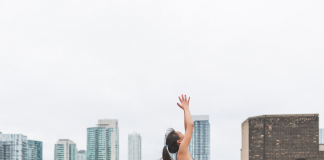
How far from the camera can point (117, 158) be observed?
503 ft

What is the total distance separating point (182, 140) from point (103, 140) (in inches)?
6399

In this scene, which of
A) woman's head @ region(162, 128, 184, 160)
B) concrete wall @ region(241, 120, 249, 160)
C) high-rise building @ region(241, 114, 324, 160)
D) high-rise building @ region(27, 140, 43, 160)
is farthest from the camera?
high-rise building @ region(27, 140, 43, 160)

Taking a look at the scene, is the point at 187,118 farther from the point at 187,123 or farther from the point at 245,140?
the point at 245,140

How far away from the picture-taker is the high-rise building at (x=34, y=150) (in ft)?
428

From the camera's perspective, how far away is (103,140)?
160750 mm

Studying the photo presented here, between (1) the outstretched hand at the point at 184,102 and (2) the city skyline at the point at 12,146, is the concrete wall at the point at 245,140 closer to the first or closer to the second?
(1) the outstretched hand at the point at 184,102

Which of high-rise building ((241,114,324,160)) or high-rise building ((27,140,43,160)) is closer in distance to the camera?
high-rise building ((241,114,324,160))

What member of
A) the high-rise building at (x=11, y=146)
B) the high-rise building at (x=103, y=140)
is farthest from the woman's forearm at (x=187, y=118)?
the high-rise building at (x=103, y=140)

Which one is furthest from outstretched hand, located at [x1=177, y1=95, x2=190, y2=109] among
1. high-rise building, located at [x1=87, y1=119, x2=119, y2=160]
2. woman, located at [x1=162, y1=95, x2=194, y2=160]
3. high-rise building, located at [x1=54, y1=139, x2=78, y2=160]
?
high-rise building, located at [x1=54, y1=139, x2=78, y2=160]

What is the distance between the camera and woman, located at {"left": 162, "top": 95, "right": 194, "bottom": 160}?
3270 millimetres

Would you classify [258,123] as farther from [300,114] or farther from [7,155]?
[7,155]

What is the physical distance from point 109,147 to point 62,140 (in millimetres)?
22834

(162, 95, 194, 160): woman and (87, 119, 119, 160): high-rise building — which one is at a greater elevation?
(162, 95, 194, 160): woman

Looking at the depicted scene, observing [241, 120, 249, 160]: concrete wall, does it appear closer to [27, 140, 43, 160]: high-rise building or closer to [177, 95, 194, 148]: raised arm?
[177, 95, 194, 148]: raised arm
